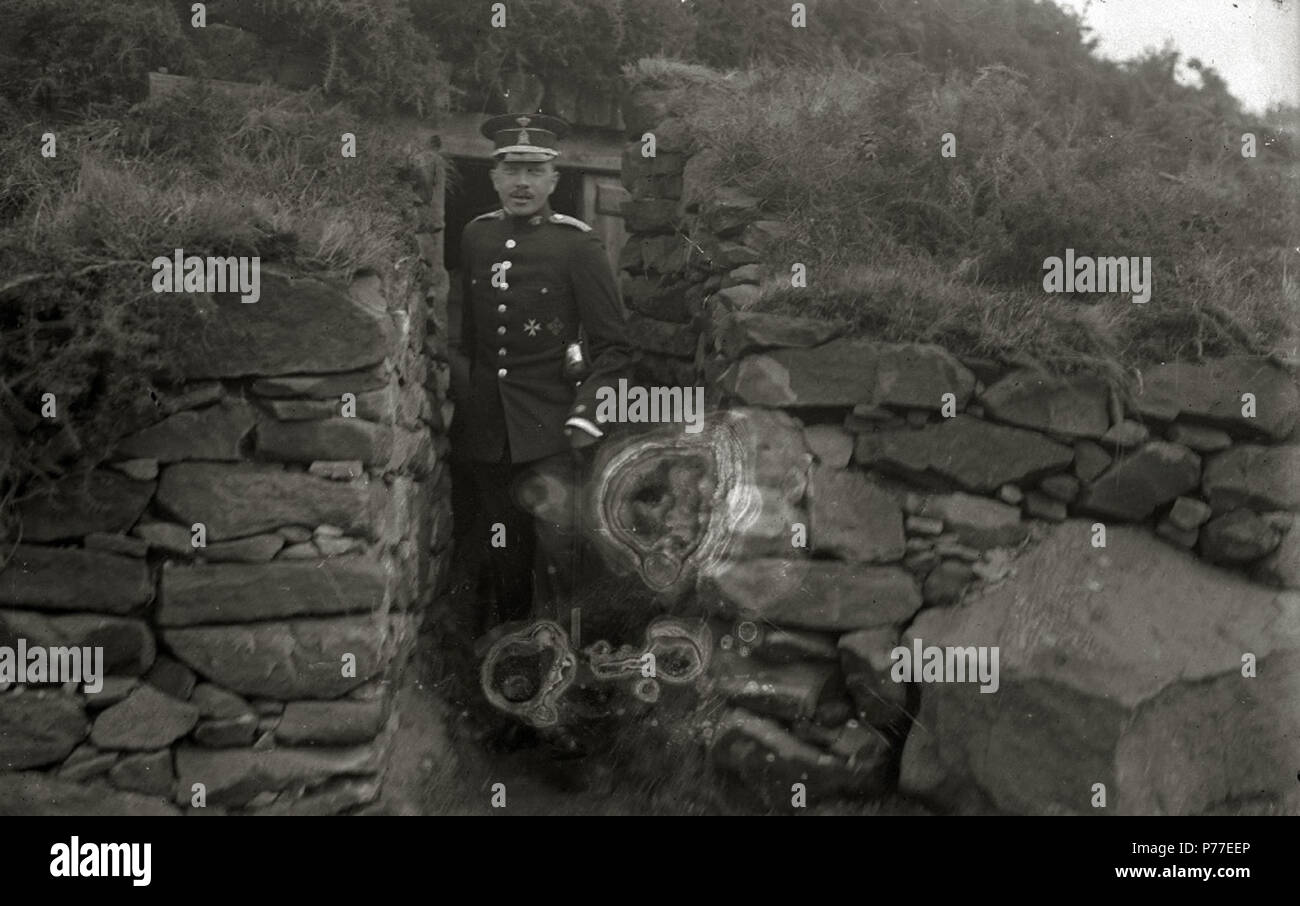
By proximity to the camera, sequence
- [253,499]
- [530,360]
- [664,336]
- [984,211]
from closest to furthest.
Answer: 1. [253,499]
2. [530,360]
3. [984,211]
4. [664,336]

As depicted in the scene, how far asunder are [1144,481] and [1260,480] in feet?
1.33

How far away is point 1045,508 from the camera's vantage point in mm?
4156

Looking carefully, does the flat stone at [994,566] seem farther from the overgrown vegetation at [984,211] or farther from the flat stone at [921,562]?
the overgrown vegetation at [984,211]

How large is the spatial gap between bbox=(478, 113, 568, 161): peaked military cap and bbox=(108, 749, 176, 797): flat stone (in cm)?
298

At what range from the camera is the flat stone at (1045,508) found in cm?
416

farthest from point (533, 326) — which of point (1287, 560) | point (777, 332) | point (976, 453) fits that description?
point (1287, 560)

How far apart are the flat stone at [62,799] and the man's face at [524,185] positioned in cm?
293

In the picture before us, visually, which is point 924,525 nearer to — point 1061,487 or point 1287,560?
point 1061,487

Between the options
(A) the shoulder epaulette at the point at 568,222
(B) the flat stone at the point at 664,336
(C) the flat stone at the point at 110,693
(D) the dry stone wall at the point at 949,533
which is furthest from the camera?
(B) the flat stone at the point at 664,336

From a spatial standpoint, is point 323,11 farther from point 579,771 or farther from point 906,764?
point 906,764

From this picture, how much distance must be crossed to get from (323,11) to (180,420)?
121 inches

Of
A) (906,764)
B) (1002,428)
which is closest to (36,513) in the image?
(906,764)

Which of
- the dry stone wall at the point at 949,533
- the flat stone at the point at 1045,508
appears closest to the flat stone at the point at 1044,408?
the dry stone wall at the point at 949,533

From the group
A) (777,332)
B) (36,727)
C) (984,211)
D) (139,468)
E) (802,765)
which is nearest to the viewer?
(36,727)
